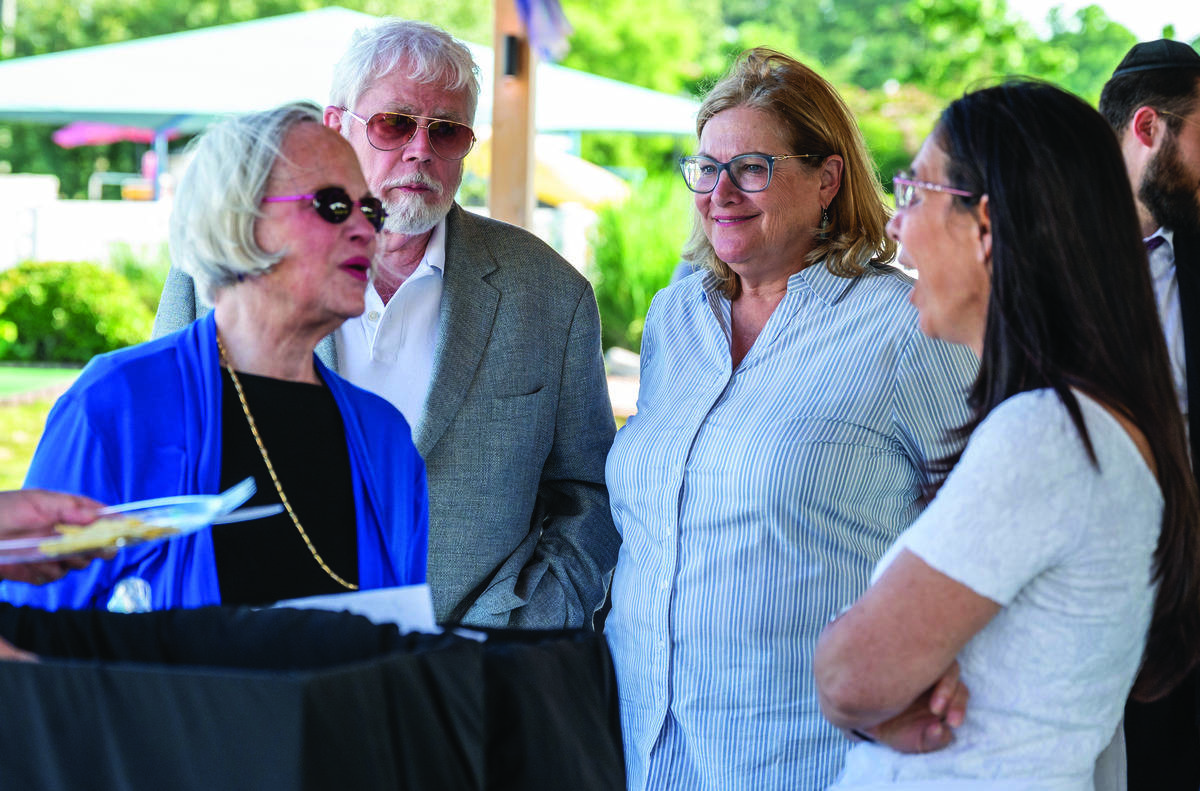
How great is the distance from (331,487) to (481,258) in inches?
37.7

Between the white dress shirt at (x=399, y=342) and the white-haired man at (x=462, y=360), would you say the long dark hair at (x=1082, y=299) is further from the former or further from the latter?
the white dress shirt at (x=399, y=342)

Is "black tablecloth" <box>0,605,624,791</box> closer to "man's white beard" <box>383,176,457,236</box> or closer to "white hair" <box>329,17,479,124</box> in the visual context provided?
"man's white beard" <box>383,176,457,236</box>

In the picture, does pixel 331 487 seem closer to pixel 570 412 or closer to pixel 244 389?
pixel 244 389

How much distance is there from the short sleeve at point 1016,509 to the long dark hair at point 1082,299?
0.27ft

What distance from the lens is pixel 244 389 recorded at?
180 centimetres

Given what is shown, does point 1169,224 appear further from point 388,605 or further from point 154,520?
point 154,520

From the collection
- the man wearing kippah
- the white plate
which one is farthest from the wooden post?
the white plate

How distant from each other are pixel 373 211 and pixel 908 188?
820 mm

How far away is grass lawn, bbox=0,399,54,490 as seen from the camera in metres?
7.86

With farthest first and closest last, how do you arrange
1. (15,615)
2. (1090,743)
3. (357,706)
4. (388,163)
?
(388,163)
(1090,743)
(15,615)
(357,706)

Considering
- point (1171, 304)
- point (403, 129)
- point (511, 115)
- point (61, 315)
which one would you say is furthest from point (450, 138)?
point (61, 315)

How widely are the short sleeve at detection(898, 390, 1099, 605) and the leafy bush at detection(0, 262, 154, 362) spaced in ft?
38.9

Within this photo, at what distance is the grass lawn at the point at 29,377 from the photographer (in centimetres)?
1063

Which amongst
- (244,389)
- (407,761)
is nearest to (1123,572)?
(407,761)
